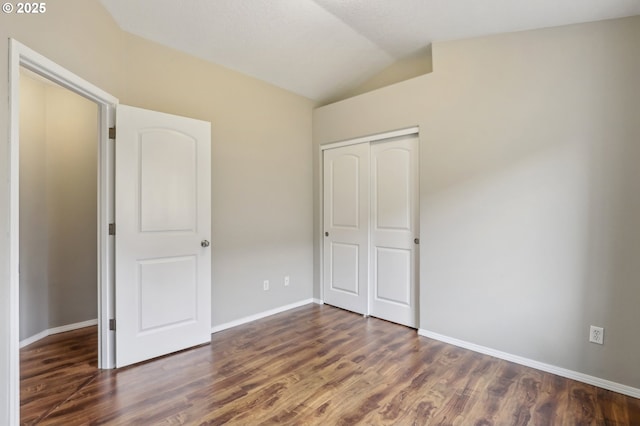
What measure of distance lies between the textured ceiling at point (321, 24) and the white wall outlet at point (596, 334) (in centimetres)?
211

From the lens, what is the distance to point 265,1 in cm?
244

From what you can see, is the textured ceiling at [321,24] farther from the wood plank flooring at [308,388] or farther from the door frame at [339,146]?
the wood plank flooring at [308,388]

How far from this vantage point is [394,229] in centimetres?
334

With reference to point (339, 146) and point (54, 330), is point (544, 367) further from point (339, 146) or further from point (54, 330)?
point (54, 330)

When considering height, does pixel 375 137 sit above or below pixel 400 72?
below

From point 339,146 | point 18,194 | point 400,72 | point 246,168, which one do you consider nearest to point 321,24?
point 400,72

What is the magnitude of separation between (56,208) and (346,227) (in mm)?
3009

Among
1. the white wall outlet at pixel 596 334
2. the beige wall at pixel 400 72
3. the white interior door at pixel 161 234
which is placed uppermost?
the beige wall at pixel 400 72

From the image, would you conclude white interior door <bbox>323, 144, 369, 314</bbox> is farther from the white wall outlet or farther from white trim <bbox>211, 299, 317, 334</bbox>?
the white wall outlet

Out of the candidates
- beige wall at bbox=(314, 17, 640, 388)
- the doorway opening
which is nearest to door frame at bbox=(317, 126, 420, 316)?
beige wall at bbox=(314, 17, 640, 388)

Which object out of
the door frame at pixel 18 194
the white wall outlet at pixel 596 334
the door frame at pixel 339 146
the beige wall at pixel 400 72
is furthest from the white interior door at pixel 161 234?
the white wall outlet at pixel 596 334

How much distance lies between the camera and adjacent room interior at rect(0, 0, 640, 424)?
2.06 m

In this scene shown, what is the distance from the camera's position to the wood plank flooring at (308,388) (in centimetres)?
184

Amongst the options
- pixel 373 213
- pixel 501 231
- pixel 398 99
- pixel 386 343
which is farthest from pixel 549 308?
pixel 398 99
